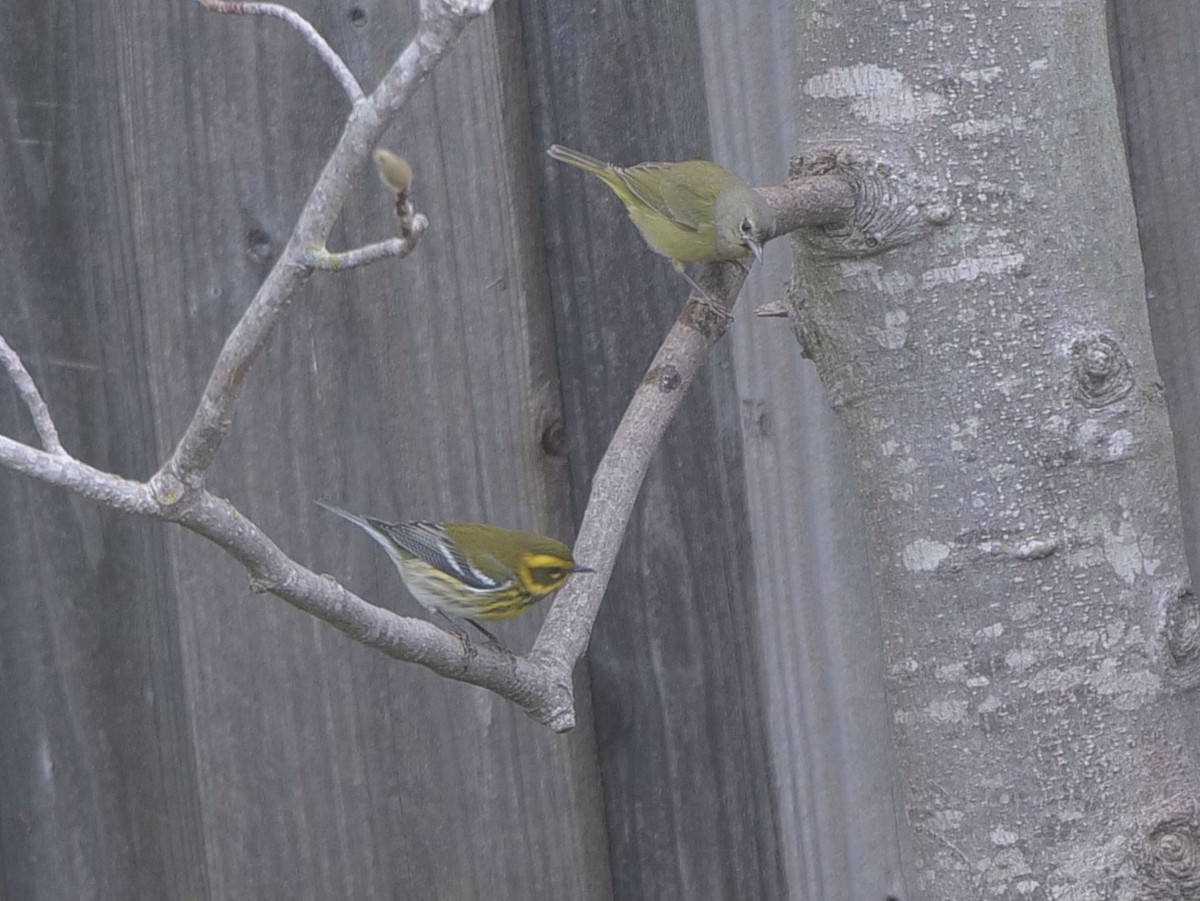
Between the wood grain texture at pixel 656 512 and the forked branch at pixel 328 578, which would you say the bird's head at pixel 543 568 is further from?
the forked branch at pixel 328 578

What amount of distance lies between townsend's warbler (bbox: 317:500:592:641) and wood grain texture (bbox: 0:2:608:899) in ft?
0.17

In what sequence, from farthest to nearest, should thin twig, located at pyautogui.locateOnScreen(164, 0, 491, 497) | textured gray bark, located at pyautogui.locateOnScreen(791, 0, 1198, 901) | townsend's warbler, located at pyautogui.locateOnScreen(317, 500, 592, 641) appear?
townsend's warbler, located at pyautogui.locateOnScreen(317, 500, 592, 641)
textured gray bark, located at pyautogui.locateOnScreen(791, 0, 1198, 901)
thin twig, located at pyautogui.locateOnScreen(164, 0, 491, 497)

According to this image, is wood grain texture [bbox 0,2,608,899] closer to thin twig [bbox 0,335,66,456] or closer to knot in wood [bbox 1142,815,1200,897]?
knot in wood [bbox 1142,815,1200,897]

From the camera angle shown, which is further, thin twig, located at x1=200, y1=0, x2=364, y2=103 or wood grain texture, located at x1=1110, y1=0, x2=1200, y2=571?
wood grain texture, located at x1=1110, y1=0, x2=1200, y2=571

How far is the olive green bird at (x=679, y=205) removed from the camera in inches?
86.2

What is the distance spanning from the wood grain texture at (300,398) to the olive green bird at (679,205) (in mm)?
193

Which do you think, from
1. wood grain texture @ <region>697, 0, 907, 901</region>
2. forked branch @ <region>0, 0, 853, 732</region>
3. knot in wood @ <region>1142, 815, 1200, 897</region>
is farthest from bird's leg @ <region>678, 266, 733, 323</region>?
knot in wood @ <region>1142, 815, 1200, 897</region>

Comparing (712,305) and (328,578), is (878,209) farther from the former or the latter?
(328,578)

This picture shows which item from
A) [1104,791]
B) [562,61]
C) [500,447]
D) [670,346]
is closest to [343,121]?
[562,61]

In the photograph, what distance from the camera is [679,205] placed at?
252 centimetres

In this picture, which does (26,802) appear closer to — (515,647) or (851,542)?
(515,647)

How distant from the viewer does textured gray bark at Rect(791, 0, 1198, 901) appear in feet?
5.57

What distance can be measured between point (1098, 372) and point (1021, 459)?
0.13 m

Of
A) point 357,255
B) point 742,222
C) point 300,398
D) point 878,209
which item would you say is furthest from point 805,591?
point 357,255
